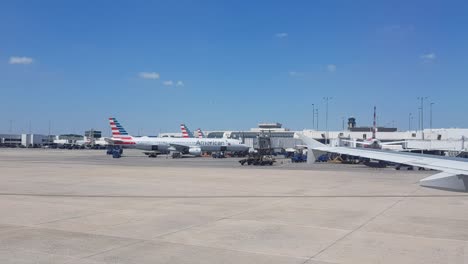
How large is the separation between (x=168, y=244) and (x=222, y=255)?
5.18 feet

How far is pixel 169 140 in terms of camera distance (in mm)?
83062

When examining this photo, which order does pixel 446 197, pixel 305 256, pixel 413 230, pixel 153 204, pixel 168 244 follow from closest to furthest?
pixel 305 256
pixel 168 244
pixel 413 230
pixel 153 204
pixel 446 197

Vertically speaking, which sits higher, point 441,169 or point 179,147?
point 441,169

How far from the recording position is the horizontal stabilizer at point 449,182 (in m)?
8.54

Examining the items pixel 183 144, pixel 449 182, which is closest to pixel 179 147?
pixel 183 144

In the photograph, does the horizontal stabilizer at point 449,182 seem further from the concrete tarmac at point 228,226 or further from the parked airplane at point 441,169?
the concrete tarmac at point 228,226

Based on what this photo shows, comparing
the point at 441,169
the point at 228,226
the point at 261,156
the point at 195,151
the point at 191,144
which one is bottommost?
the point at 228,226

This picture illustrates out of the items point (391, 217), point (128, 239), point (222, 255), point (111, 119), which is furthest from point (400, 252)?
point (111, 119)

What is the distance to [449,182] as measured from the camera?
28.6 ft

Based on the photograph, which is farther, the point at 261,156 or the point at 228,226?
the point at 261,156

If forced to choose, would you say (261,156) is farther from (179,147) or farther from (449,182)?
(449,182)

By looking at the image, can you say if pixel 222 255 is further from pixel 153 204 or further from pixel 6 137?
pixel 6 137

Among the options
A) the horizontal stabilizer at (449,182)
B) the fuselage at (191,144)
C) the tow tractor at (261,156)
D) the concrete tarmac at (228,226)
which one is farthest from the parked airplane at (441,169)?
the fuselage at (191,144)

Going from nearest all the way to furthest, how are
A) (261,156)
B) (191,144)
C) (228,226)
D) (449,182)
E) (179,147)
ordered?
(449,182) → (228,226) → (261,156) → (179,147) → (191,144)
